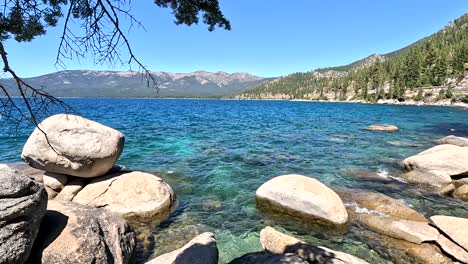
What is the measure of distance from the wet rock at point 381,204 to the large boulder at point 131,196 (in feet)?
24.2

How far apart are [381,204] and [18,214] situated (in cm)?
1107

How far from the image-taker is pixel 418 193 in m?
12.0

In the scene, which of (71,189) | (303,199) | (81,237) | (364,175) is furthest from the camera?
(364,175)

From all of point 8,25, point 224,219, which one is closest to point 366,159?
point 224,219

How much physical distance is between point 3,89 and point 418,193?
47.3ft

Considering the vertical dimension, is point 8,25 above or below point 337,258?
above

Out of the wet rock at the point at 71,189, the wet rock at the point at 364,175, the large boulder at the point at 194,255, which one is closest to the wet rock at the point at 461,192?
the wet rock at the point at 364,175

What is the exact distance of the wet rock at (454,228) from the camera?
24.5ft

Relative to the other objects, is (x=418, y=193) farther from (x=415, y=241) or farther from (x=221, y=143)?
(x=221, y=143)

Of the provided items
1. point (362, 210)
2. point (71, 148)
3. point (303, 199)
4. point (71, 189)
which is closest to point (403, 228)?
point (362, 210)

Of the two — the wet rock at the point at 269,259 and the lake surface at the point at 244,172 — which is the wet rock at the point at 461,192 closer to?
the lake surface at the point at 244,172

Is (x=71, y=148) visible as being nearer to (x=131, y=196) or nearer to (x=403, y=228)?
(x=131, y=196)

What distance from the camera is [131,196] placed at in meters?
9.99

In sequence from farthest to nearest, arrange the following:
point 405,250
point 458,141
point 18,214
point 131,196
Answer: point 458,141 < point 131,196 < point 405,250 < point 18,214
